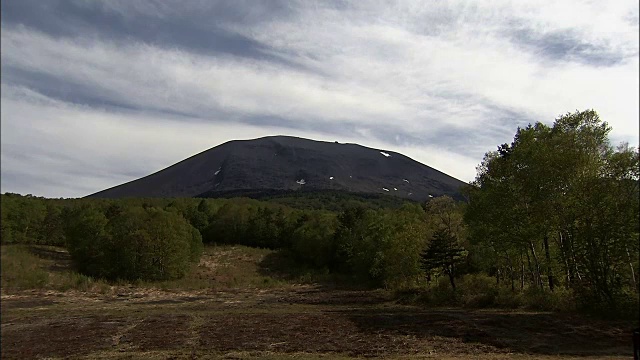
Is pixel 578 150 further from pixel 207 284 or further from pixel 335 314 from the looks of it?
pixel 207 284

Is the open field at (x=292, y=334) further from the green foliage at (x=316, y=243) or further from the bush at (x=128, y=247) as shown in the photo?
the green foliage at (x=316, y=243)

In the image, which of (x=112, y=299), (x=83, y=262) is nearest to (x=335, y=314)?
(x=112, y=299)

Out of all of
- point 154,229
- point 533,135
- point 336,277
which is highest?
point 533,135

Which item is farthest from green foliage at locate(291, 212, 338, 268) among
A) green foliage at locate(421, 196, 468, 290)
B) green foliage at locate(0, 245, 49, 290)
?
green foliage at locate(0, 245, 49, 290)

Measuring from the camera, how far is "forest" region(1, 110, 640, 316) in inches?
1112

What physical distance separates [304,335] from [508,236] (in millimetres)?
18639

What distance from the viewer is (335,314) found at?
39.7 meters

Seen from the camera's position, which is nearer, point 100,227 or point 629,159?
point 629,159

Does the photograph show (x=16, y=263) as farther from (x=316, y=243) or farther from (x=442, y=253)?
(x=316, y=243)

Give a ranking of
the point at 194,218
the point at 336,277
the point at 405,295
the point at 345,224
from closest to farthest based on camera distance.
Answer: the point at 405,295
the point at 336,277
the point at 345,224
the point at 194,218

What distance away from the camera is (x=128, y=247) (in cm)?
7525

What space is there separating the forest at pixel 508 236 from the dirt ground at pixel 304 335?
3832 mm

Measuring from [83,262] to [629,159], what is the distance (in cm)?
7657

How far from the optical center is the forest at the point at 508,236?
28.2 meters
